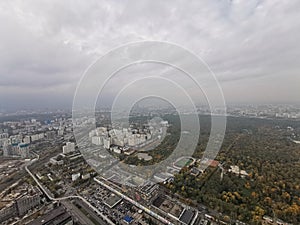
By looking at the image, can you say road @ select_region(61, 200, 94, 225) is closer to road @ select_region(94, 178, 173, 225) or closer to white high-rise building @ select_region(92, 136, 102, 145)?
road @ select_region(94, 178, 173, 225)

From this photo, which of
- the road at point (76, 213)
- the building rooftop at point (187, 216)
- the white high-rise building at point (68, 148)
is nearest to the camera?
the building rooftop at point (187, 216)

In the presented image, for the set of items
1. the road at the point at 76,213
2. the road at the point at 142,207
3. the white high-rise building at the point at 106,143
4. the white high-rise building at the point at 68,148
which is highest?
the white high-rise building at the point at 106,143

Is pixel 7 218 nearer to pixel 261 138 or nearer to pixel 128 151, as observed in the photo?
pixel 128 151

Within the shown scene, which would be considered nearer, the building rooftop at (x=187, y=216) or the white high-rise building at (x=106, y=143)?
the building rooftop at (x=187, y=216)

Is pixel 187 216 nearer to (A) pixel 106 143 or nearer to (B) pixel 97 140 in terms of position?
(A) pixel 106 143

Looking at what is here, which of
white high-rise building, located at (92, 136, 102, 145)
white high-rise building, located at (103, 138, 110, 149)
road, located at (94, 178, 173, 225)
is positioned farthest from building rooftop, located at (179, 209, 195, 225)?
Answer: white high-rise building, located at (92, 136, 102, 145)

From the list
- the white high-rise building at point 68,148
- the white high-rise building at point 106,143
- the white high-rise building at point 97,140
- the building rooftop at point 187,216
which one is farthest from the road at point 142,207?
the white high-rise building at point 68,148

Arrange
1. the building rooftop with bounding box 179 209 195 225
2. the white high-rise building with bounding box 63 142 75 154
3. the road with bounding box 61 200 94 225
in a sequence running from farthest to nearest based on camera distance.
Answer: the white high-rise building with bounding box 63 142 75 154
the road with bounding box 61 200 94 225
the building rooftop with bounding box 179 209 195 225

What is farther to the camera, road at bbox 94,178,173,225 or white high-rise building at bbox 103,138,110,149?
white high-rise building at bbox 103,138,110,149

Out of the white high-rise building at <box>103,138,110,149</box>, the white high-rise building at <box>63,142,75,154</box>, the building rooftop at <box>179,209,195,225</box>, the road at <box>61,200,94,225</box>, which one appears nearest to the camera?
the building rooftop at <box>179,209,195,225</box>

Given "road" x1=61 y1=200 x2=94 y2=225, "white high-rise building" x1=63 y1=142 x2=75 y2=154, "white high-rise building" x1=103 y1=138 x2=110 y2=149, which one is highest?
"white high-rise building" x1=103 y1=138 x2=110 y2=149

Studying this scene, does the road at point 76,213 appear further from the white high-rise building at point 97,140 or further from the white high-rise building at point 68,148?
the white high-rise building at point 68,148
